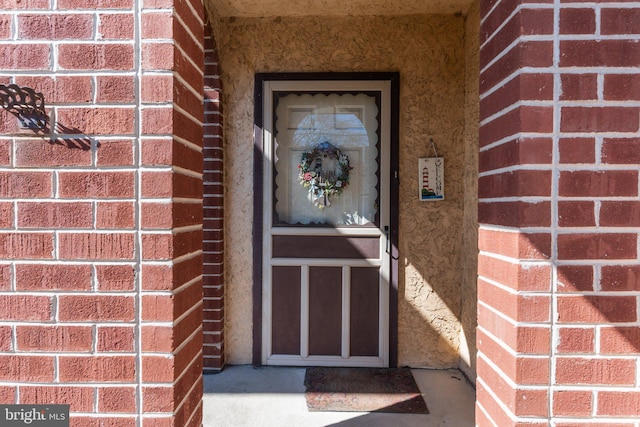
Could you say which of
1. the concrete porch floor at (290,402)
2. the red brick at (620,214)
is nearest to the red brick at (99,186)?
the red brick at (620,214)

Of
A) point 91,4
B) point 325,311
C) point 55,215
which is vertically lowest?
point 325,311

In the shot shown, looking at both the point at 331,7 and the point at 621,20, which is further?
the point at 331,7

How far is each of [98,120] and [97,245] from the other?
32 centimetres

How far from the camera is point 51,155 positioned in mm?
961

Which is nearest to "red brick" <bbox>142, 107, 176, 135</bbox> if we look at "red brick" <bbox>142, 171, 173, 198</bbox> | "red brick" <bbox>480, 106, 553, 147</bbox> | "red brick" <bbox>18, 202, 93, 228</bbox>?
"red brick" <bbox>142, 171, 173, 198</bbox>

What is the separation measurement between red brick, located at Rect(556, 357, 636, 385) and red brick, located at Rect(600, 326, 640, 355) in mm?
27

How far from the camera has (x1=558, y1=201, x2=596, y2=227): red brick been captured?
93 cm

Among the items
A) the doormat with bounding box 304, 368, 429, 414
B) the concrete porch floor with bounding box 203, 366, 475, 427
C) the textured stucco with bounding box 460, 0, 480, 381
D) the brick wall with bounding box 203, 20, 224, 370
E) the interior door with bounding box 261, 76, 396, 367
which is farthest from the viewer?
the interior door with bounding box 261, 76, 396, 367

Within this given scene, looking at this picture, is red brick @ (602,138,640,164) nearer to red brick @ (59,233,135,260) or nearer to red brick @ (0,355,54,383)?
red brick @ (59,233,135,260)

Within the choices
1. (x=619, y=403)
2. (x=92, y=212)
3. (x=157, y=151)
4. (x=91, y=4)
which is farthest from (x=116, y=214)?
(x=619, y=403)

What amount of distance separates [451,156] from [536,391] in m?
2.20

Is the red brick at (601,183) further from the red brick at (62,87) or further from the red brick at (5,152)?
the red brick at (5,152)

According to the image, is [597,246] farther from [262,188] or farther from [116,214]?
[262,188]

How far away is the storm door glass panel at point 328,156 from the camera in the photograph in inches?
117
